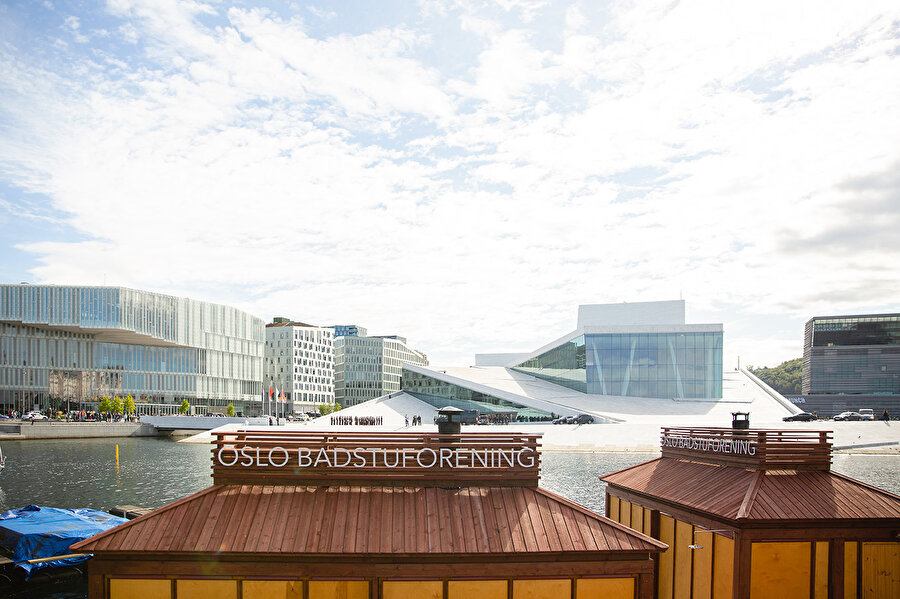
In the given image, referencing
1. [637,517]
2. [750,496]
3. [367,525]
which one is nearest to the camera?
[367,525]

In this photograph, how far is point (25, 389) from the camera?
96.8 meters

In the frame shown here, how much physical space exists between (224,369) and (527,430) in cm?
7503

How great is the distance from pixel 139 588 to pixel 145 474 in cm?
3389

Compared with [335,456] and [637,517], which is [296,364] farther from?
[335,456]

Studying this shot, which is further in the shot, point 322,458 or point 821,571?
point 821,571

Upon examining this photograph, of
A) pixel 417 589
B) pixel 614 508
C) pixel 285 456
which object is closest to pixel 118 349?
pixel 614 508

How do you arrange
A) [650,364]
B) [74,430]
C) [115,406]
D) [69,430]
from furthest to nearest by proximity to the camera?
1. [115,406]
2. [650,364]
3. [74,430]
4. [69,430]

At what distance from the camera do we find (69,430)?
253 ft

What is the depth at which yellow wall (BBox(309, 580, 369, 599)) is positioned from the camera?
10.8m

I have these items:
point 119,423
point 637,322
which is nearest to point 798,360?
point 637,322

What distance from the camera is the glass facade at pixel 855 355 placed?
Answer: 105938 mm

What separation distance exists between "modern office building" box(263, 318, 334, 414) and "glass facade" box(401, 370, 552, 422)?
208ft

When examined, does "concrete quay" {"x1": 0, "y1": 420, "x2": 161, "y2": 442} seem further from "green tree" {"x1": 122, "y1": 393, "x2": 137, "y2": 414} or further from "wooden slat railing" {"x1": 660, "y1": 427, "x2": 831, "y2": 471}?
"wooden slat railing" {"x1": 660, "y1": 427, "x2": 831, "y2": 471}

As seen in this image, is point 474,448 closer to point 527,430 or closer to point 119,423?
point 527,430
